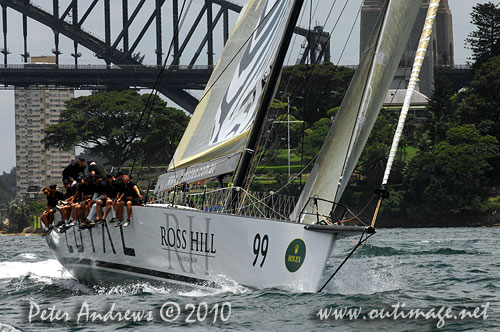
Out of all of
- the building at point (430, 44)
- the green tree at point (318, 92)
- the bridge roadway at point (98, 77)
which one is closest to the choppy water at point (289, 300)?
the green tree at point (318, 92)

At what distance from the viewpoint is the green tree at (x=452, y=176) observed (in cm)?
6184

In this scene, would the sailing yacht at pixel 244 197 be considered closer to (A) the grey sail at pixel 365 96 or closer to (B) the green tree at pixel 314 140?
(A) the grey sail at pixel 365 96

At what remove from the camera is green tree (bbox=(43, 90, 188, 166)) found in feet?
248

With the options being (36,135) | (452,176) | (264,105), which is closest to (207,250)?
(264,105)

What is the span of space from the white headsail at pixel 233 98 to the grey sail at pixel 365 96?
2.15m

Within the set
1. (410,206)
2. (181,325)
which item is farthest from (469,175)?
(181,325)

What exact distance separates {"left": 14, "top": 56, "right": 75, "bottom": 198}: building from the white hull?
150m

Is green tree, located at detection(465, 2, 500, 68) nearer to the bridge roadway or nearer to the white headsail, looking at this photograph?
the bridge roadway

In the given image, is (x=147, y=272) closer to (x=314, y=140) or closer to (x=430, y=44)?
(x=314, y=140)

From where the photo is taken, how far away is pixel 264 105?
1483cm

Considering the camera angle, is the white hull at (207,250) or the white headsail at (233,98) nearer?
the white hull at (207,250)

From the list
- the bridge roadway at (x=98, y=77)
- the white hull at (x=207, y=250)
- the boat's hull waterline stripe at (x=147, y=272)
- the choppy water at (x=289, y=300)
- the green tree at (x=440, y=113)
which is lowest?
the choppy water at (x=289, y=300)

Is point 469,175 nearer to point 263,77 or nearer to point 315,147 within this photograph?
point 315,147

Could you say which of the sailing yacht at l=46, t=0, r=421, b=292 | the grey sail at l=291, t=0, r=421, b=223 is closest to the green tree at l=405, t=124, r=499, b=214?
the sailing yacht at l=46, t=0, r=421, b=292
